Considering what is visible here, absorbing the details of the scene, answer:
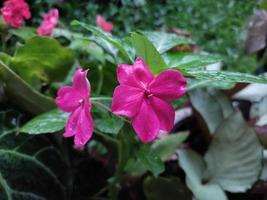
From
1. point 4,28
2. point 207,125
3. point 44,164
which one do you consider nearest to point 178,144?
point 207,125

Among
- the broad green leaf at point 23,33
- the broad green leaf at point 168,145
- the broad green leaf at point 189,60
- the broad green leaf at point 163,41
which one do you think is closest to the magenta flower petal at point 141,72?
the broad green leaf at point 189,60

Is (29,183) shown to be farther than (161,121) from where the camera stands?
Yes

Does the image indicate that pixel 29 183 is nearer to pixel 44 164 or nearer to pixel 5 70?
pixel 44 164

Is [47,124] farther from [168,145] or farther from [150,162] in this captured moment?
[168,145]

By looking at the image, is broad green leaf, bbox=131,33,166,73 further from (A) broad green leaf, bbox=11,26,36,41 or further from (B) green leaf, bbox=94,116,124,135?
(A) broad green leaf, bbox=11,26,36,41

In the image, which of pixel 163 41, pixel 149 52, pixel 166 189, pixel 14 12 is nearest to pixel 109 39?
pixel 149 52

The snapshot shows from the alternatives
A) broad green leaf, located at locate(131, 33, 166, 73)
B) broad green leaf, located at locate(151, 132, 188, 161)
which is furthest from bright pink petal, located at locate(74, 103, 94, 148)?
broad green leaf, located at locate(151, 132, 188, 161)

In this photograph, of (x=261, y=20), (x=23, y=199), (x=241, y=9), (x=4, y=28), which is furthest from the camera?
(x=241, y=9)
